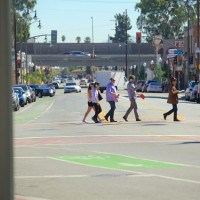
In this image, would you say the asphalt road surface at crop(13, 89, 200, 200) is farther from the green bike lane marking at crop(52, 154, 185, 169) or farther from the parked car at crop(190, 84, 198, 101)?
the parked car at crop(190, 84, 198, 101)

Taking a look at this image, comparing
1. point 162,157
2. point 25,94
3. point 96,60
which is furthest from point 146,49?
point 162,157

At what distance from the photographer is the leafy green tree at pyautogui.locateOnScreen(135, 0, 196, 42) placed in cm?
A: 12288

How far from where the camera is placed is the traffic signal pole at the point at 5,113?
4.06 meters

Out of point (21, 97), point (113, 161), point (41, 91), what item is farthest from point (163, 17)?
point (113, 161)

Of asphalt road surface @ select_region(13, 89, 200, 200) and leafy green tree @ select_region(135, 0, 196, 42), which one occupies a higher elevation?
leafy green tree @ select_region(135, 0, 196, 42)

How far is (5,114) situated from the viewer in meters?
4.08

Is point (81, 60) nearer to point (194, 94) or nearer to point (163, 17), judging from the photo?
point (163, 17)

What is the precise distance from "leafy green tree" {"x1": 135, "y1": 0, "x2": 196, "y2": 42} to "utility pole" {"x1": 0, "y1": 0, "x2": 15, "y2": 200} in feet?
385

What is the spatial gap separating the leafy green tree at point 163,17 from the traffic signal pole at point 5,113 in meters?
117

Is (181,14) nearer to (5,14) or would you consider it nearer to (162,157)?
(162,157)

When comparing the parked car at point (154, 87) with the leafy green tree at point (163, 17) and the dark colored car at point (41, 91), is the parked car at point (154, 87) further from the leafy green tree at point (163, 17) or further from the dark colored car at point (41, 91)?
the leafy green tree at point (163, 17)

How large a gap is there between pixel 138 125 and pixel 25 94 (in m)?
28.3

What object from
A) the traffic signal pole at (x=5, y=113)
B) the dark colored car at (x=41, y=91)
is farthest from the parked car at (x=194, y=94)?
the traffic signal pole at (x=5, y=113)

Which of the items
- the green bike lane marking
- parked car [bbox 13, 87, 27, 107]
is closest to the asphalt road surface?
the green bike lane marking
